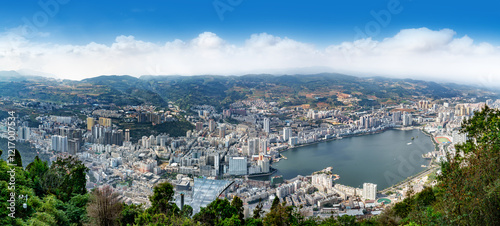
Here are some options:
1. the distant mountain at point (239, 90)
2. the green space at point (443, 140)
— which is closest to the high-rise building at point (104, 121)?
the distant mountain at point (239, 90)

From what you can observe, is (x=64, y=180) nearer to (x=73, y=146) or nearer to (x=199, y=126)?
(x=73, y=146)

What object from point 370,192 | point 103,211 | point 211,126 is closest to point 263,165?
point 370,192

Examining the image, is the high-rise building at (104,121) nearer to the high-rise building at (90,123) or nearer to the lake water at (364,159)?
the high-rise building at (90,123)

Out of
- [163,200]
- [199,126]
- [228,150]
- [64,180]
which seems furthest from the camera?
[199,126]

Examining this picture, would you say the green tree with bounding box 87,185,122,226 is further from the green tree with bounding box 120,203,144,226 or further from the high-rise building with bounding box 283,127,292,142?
the high-rise building with bounding box 283,127,292,142

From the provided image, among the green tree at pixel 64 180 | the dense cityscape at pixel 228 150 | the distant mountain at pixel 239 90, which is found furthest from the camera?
the distant mountain at pixel 239 90

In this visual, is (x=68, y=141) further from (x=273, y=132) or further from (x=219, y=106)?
(x=219, y=106)
